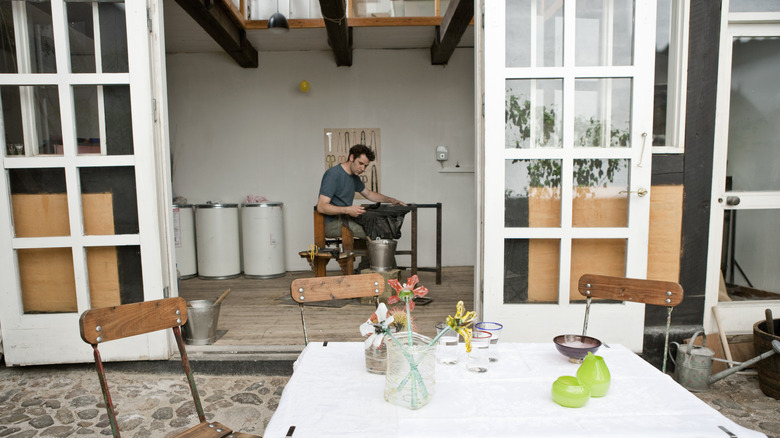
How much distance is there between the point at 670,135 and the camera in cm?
300

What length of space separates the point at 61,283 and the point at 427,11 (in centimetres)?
464

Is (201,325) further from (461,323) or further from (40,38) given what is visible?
(461,323)

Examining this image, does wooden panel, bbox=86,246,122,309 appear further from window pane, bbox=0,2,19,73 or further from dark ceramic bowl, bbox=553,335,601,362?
dark ceramic bowl, bbox=553,335,601,362

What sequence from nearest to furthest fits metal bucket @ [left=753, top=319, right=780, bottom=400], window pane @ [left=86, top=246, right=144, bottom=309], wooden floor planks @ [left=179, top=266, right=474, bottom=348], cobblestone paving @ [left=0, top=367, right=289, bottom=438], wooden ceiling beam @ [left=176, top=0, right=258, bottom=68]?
cobblestone paving @ [left=0, top=367, right=289, bottom=438] < metal bucket @ [left=753, top=319, right=780, bottom=400] < window pane @ [left=86, top=246, right=144, bottom=309] < wooden floor planks @ [left=179, top=266, right=474, bottom=348] < wooden ceiling beam @ [left=176, top=0, right=258, bottom=68]

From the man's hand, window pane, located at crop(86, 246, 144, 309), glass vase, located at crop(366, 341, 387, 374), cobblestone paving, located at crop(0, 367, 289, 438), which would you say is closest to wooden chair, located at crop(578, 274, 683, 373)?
glass vase, located at crop(366, 341, 387, 374)

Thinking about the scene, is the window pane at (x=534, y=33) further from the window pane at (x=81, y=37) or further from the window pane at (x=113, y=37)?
the window pane at (x=81, y=37)

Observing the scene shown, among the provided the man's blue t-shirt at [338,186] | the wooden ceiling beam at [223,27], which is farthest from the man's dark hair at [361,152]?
the wooden ceiling beam at [223,27]

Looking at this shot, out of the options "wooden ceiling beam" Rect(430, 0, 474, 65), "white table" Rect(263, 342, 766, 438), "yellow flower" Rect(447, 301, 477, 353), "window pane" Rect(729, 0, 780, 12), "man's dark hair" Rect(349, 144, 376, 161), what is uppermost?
"wooden ceiling beam" Rect(430, 0, 474, 65)

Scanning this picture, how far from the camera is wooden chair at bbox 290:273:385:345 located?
6.74 feet

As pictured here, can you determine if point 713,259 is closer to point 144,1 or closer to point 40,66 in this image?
point 144,1

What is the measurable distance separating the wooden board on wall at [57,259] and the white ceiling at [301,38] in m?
2.86

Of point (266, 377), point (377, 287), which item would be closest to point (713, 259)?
point (377, 287)

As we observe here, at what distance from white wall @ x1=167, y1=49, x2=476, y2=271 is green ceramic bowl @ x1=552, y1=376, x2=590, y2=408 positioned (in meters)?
4.95

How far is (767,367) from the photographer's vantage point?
2775mm
